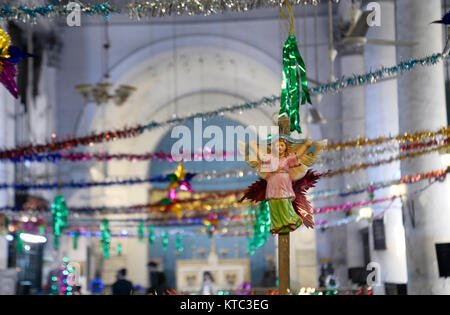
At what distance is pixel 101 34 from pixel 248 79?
6.22 metres

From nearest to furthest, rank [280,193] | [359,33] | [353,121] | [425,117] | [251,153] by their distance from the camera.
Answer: [280,193], [251,153], [359,33], [425,117], [353,121]

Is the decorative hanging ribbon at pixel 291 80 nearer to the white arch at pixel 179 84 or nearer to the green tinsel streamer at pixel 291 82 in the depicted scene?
the green tinsel streamer at pixel 291 82

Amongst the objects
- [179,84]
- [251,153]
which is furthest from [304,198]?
[179,84]

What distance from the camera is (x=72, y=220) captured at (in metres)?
25.2

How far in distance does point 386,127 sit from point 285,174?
1469 cm

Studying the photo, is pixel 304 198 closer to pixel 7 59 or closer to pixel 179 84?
pixel 7 59

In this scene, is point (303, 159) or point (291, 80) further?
point (291, 80)

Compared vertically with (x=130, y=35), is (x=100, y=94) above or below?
below

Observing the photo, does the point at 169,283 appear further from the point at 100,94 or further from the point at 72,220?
the point at 100,94

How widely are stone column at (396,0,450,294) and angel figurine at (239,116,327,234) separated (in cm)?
838

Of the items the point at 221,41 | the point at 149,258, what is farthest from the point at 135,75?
the point at 149,258

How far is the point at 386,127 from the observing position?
19.6m
